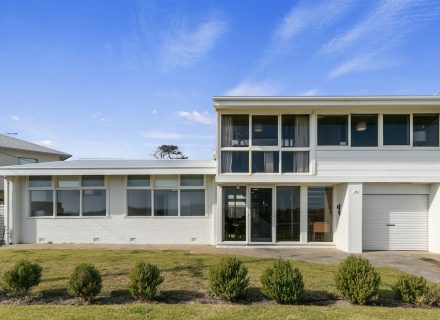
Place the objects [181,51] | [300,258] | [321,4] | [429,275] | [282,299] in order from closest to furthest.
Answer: [282,299] < [429,275] < [300,258] < [321,4] < [181,51]

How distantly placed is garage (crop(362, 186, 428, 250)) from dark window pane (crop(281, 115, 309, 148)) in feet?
10.7

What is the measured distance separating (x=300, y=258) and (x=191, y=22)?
30.1 feet

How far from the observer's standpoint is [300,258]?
10688mm

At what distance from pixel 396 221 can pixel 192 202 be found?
8146mm

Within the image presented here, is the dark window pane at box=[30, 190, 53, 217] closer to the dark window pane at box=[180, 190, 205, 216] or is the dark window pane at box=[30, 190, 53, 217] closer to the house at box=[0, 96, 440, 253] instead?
the house at box=[0, 96, 440, 253]

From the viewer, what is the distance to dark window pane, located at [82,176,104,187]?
556 inches

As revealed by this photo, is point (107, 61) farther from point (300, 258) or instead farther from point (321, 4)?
point (300, 258)

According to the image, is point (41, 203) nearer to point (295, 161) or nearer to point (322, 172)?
point (295, 161)

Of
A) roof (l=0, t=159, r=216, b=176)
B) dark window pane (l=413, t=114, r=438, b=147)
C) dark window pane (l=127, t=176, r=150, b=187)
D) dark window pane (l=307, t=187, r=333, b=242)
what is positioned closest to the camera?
dark window pane (l=413, t=114, r=438, b=147)

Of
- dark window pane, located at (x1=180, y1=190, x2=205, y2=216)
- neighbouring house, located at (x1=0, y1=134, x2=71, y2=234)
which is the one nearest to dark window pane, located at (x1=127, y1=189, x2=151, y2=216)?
dark window pane, located at (x1=180, y1=190, x2=205, y2=216)

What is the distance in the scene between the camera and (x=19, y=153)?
23.6 metres

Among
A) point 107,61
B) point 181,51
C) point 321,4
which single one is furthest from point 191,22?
point 321,4

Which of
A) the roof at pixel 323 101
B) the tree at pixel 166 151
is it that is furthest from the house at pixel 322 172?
the tree at pixel 166 151

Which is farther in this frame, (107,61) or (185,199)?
(185,199)
